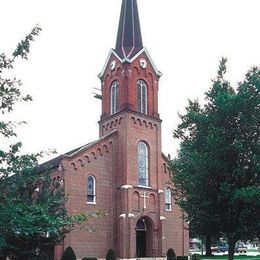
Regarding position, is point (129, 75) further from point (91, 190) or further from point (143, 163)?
point (91, 190)

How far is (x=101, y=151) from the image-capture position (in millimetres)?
37844

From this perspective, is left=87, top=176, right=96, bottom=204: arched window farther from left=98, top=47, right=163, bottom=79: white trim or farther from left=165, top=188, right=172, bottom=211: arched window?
left=98, top=47, right=163, bottom=79: white trim

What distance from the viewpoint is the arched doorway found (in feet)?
125

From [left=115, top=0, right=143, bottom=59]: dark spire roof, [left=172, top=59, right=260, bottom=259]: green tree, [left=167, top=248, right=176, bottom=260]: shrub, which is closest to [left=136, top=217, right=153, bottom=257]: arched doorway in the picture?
[left=167, top=248, right=176, bottom=260]: shrub

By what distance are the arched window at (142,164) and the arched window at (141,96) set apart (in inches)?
129

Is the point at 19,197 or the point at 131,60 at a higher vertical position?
the point at 131,60

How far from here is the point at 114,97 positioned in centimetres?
4100

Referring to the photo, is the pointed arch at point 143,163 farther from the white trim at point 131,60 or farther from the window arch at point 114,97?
the white trim at point 131,60

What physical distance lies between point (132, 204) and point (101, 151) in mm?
5357

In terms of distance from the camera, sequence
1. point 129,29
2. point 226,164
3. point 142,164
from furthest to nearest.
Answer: point 129,29 → point 142,164 → point 226,164

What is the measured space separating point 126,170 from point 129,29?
14292mm

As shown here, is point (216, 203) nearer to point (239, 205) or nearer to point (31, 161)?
point (239, 205)

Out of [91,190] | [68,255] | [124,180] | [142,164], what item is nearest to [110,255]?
[68,255]

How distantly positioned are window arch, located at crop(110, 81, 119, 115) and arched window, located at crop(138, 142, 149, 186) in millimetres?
4177
